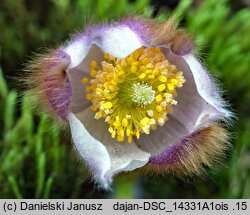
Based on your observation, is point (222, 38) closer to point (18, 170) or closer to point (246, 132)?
point (246, 132)

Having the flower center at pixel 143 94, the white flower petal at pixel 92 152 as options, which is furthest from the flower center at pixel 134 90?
the white flower petal at pixel 92 152

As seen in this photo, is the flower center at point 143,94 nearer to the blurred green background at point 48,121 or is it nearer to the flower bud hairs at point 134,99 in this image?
the flower bud hairs at point 134,99

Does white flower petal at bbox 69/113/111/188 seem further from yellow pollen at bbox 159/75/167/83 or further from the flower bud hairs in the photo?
yellow pollen at bbox 159/75/167/83

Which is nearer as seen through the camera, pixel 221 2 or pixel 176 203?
pixel 176 203

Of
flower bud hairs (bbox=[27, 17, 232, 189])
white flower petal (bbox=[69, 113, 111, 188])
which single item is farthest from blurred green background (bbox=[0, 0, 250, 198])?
white flower petal (bbox=[69, 113, 111, 188])

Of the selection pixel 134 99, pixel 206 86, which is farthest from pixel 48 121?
pixel 206 86

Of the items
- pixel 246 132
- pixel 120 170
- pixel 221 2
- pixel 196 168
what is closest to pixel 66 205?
pixel 120 170
